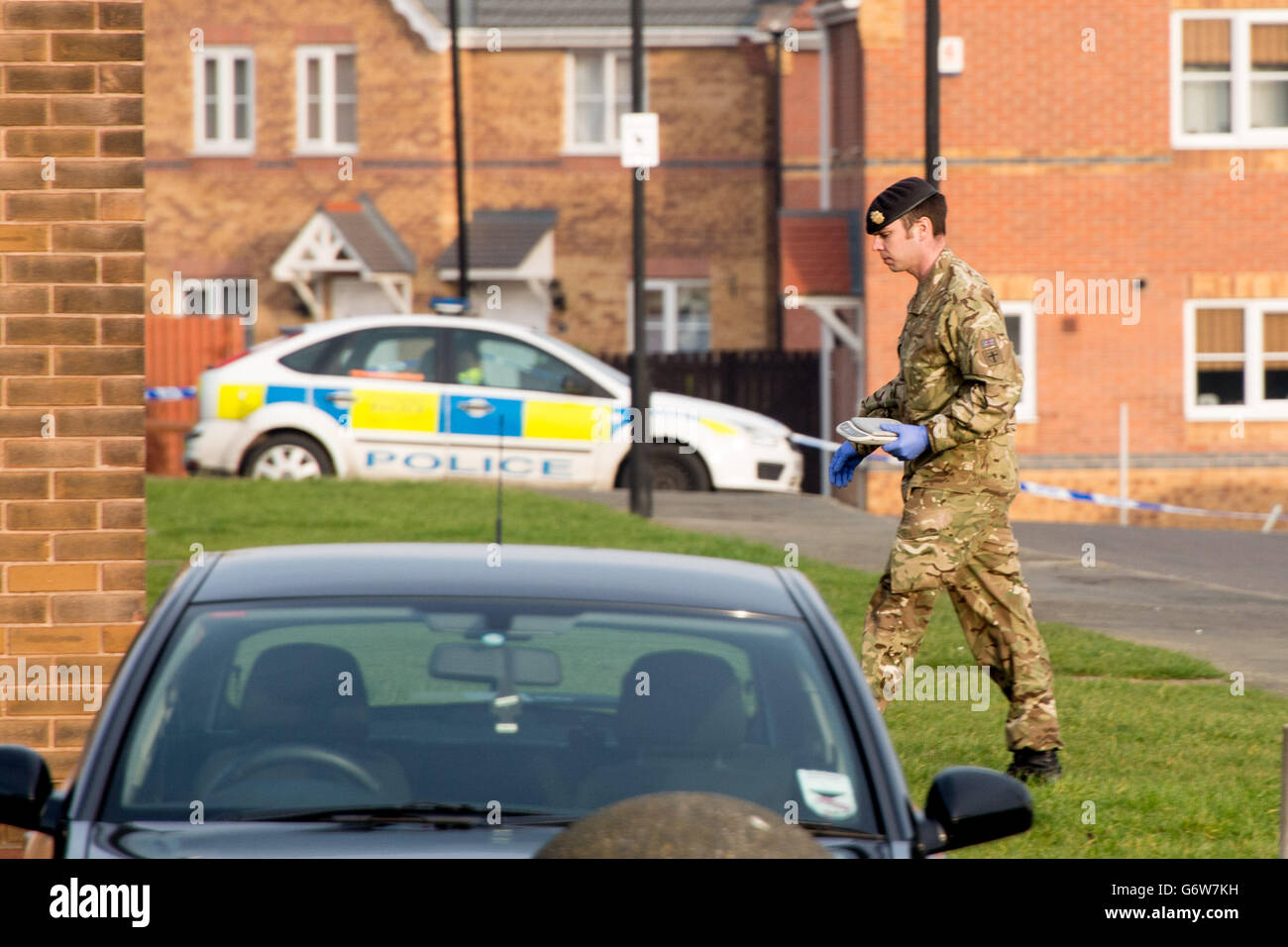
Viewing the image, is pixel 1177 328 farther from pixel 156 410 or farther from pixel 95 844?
pixel 95 844

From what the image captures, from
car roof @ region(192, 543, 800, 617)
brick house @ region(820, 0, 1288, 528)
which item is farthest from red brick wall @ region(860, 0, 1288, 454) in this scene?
car roof @ region(192, 543, 800, 617)

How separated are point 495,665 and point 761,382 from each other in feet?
78.1

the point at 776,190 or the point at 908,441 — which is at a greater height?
the point at 776,190

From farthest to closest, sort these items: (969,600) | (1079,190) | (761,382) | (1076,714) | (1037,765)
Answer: (761,382) → (1079,190) → (1076,714) → (1037,765) → (969,600)

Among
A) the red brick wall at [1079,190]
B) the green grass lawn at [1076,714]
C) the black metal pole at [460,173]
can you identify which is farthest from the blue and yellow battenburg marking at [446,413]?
the black metal pole at [460,173]

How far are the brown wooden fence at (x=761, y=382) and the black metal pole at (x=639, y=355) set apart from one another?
10371 millimetres

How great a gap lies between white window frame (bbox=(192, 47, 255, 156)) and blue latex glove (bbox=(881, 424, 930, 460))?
26.2 metres

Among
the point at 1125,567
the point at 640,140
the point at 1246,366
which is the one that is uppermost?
the point at 640,140

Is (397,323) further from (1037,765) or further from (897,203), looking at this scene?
(1037,765)

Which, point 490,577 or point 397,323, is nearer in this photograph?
point 490,577

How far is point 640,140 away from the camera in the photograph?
15930 mm

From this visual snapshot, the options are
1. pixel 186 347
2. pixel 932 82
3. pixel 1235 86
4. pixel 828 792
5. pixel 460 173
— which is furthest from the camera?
pixel 186 347

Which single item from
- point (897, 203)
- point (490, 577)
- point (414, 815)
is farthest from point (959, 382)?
point (414, 815)
